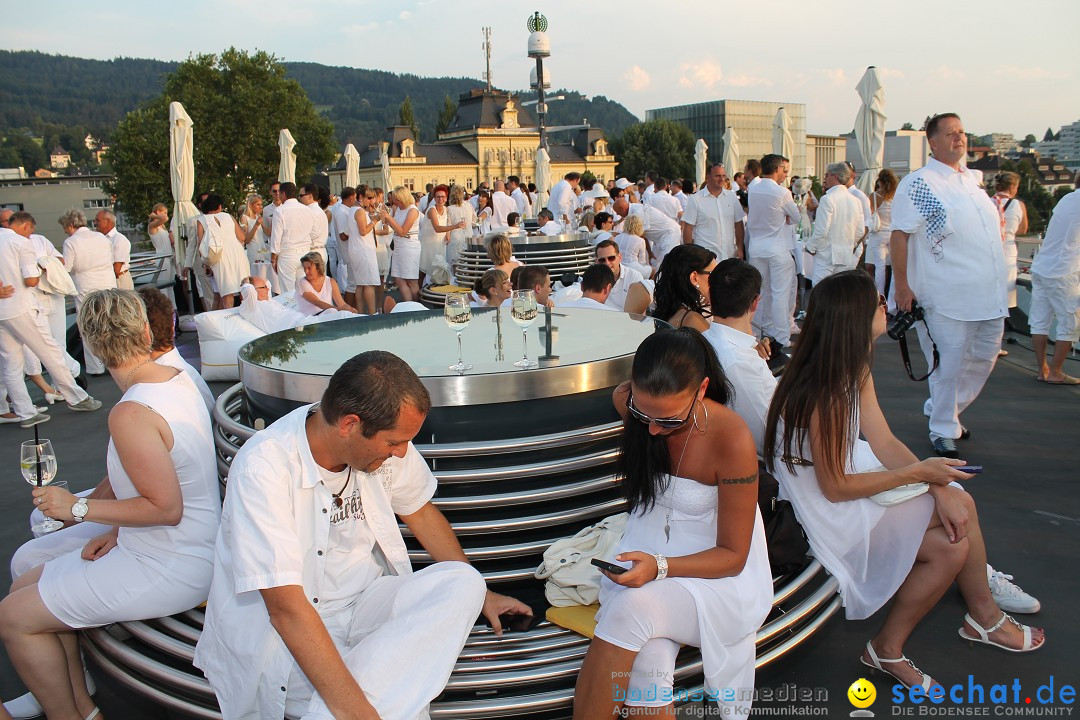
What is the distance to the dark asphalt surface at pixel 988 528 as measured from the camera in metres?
3.33

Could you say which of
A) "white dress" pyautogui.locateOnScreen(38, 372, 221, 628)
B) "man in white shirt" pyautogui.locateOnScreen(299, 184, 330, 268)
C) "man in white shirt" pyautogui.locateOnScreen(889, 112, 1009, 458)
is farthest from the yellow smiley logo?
"man in white shirt" pyautogui.locateOnScreen(299, 184, 330, 268)

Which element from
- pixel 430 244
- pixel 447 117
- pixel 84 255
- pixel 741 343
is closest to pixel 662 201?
pixel 430 244

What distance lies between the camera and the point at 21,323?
8.00 metres

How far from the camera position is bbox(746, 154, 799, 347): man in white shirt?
918 cm

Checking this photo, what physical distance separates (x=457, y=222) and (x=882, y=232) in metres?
6.79

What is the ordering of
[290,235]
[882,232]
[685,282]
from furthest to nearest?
1. [882,232]
2. [290,235]
3. [685,282]

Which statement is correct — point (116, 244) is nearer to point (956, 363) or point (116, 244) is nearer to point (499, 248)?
point (499, 248)

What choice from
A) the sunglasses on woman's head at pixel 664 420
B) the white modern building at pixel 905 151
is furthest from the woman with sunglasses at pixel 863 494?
the white modern building at pixel 905 151

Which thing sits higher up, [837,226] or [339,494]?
[837,226]

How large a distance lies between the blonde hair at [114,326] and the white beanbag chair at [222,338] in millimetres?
4994

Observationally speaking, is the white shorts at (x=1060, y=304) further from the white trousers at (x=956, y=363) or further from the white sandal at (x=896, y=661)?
the white sandal at (x=896, y=661)

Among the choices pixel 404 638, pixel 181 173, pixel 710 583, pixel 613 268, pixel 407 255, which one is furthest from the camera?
pixel 181 173

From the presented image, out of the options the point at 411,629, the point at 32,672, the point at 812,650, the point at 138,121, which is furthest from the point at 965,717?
the point at 138,121

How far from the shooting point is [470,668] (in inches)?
112
